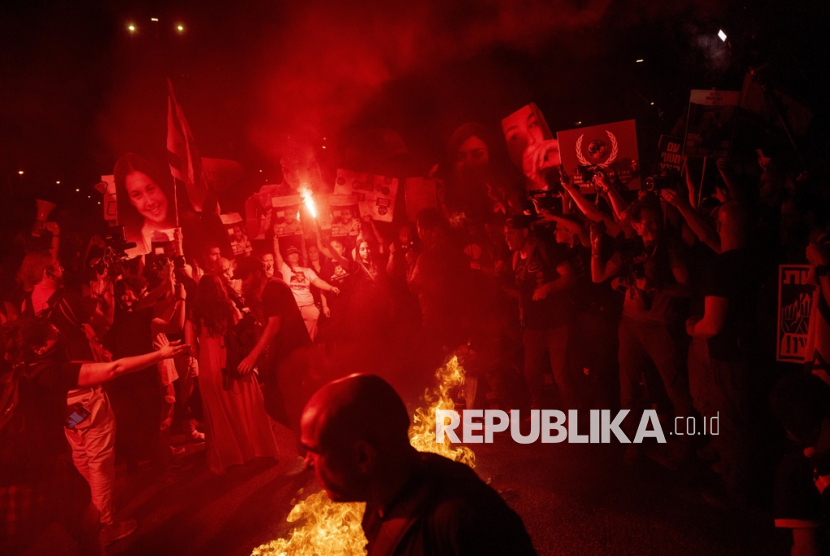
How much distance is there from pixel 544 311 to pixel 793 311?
2.26 metres

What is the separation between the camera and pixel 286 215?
7.21 metres

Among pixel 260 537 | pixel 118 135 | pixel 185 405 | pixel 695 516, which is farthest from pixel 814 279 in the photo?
pixel 118 135

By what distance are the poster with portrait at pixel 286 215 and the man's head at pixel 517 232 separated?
3015 mm

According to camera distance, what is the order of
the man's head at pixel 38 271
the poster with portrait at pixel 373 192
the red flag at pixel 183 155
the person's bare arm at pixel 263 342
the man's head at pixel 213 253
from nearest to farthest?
the man's head at pixel 38 271
the person's bare arm at pixel 263 342
the man's head at pixel 213 253
the red flag at pixel 183 155
the poster with portrait at pixel 373 192

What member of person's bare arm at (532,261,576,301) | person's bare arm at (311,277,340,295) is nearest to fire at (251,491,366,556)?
person's bare arm at (532,261,576,301)

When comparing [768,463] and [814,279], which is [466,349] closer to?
[768,463]

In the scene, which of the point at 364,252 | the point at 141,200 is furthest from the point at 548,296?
the point at 141,200

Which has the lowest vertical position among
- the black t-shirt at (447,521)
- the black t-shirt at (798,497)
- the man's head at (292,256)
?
the black t-shirt at (798,497)

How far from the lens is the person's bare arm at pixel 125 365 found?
15.7ft

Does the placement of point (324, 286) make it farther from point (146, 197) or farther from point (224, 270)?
point (146, 197)

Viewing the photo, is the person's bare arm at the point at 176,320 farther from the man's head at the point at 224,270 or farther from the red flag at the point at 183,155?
the red flag at the point at 183,155

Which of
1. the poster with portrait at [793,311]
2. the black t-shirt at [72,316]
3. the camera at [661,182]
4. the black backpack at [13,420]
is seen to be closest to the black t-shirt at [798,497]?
the poster with portrait at [793,311]

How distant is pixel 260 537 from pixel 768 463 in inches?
171

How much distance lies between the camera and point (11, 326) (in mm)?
4648
